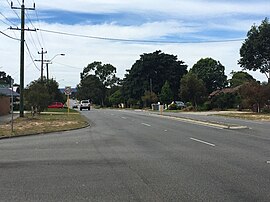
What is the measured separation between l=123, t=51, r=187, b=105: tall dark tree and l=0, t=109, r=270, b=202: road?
81621 mm

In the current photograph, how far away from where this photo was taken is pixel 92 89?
138 m

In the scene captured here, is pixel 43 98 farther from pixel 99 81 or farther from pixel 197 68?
pixel 99 81

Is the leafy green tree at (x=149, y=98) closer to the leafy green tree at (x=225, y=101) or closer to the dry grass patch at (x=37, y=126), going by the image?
the leafy green tree at (x=225, y=101)

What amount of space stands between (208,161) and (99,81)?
128807 millimetres

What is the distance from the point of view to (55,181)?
9406 mm

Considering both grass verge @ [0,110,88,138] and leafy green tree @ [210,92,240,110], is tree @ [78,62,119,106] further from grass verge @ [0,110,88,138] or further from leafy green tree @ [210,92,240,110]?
grass verge @ [0,110,88,138]

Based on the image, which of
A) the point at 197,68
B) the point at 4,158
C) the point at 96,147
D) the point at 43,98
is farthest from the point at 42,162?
the point at 197,68

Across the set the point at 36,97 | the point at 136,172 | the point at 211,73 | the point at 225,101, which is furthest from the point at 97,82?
the point at 136,172

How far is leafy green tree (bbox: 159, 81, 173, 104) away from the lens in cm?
9172

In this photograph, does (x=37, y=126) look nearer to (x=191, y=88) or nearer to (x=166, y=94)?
(x=191, y=88)

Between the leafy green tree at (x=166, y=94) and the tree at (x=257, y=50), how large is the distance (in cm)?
2151

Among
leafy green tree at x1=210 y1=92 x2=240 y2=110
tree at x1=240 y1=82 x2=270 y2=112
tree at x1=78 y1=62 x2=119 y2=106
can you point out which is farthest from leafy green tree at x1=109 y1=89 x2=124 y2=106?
tree at x1=240 y1=82 x2=270 y2=112

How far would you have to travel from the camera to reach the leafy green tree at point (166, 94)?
91719mm

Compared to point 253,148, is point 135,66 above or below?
above
